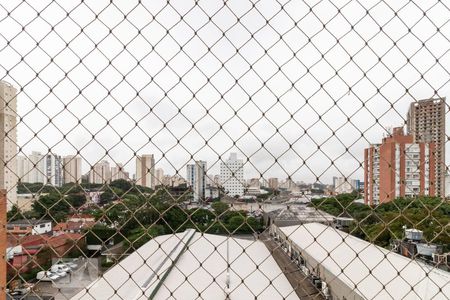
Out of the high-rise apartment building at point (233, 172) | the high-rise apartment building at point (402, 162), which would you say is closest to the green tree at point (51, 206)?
the high-rise apartment building at point (233, 172)

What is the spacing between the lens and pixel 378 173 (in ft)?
5.32

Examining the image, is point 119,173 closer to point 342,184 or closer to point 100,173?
point 100,173

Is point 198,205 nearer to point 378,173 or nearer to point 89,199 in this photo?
point 89,199

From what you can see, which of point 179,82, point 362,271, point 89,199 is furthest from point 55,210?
point 362,271

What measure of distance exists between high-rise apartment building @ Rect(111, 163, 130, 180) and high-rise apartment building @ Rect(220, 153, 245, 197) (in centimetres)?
32

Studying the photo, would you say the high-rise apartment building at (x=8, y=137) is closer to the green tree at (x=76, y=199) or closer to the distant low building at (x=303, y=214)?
the green tree at (x=76, y=199)

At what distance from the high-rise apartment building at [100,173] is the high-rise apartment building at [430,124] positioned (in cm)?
109

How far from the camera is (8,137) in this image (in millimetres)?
1214

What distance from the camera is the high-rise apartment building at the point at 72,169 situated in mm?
1188

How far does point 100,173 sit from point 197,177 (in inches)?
13.2

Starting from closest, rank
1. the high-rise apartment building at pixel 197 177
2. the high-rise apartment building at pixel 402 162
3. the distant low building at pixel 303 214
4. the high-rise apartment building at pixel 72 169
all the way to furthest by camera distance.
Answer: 1. the high-rise apartment building at pixel 72 169
2. the high-rise apartment building at pixel 197 177
3. the high-rise apartment building at pixel 402 162
4. the distant low building at pixel 303 214

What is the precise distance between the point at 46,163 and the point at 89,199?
7.5 inches

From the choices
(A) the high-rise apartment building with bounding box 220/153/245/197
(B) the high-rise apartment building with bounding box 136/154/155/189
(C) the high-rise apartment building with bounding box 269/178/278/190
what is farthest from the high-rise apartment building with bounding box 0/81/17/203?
(C) the high-rise apartment building with bounding box 269/178/278/190

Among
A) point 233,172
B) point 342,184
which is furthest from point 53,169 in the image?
point 342,184
